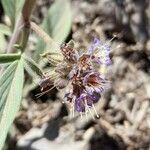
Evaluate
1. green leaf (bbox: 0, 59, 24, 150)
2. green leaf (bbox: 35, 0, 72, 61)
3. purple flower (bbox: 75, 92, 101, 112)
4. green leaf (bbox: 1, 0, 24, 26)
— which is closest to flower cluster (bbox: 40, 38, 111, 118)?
purple flower (bbox: 75, 92, 101, 112)

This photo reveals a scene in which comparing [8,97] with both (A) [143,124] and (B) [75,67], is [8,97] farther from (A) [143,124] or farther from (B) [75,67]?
(A) [143,124]

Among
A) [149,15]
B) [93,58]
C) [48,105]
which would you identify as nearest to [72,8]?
[149,15]

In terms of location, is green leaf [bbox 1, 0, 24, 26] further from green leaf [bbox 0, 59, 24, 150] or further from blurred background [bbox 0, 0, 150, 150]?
green leaf [bbox 0, 59, 24, 150]

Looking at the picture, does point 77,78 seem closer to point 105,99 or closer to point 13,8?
point 13,8

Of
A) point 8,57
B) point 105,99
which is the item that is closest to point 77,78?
point 8,57

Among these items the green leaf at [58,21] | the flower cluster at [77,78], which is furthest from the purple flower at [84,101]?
the green leaf at [58,21]
